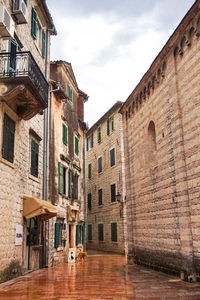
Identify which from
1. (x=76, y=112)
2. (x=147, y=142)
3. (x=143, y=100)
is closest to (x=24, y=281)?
(x=147, y=142)

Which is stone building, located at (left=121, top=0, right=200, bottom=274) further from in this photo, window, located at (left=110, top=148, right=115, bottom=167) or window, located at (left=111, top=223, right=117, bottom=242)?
window, located at (left=110, top=148, right=115, bottom=167)

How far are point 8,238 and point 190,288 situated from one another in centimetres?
565

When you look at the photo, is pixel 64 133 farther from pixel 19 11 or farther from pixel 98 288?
pixel 98 288

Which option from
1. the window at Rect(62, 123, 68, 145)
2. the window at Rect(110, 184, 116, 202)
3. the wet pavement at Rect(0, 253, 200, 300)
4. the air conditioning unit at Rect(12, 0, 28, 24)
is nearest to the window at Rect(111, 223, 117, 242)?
the window at Rect(110, 184, 116, 202)

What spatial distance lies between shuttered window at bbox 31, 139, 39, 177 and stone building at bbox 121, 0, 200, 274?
480cm

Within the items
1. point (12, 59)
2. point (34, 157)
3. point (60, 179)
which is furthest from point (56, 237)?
point (12, 59)

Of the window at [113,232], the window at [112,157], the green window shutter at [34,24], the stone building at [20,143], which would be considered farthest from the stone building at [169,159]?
the window at [112,157]

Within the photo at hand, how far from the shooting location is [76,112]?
22312 mm

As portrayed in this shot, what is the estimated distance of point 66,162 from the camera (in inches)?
748

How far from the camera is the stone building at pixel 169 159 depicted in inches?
399

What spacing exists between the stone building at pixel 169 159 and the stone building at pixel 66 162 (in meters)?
3.82

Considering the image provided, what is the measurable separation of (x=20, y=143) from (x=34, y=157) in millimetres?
1848

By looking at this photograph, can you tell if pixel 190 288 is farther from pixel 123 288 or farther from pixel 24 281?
pixel 24 281

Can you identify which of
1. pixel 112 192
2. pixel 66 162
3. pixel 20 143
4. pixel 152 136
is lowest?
pixel 112 192
